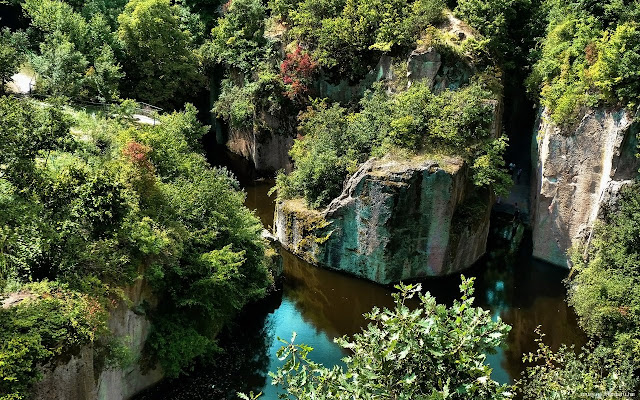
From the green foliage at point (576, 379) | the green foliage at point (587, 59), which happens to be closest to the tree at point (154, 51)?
the green foliage at point (587, 59)

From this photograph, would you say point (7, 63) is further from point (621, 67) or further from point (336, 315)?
point (621, 67)

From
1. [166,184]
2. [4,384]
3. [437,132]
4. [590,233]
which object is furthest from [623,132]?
[4,384]

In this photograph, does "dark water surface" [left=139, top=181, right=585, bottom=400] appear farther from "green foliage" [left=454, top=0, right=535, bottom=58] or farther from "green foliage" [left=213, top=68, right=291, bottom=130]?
"green foliage" [left=213, top=68, right=291, bottom=130]

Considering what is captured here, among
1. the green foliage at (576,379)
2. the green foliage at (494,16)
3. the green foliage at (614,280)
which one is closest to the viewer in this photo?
the green foliage at (576,379)

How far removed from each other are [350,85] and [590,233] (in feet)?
47.7

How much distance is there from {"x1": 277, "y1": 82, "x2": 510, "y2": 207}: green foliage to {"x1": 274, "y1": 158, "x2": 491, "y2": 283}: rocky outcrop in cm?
89

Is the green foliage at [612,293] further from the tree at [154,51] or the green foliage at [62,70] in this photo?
the tree at [154,51]

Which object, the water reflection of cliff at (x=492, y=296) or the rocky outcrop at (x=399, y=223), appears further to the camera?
the rocky outcrop at (x=399, y=223)

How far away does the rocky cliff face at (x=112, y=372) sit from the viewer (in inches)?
483

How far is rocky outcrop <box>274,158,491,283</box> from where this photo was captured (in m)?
21.8

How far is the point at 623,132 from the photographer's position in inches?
811

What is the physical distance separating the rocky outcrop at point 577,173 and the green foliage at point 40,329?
1819cm

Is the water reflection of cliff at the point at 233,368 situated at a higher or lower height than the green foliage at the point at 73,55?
lower

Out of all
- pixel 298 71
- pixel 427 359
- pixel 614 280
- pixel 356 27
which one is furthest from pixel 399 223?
pixel 427 359
